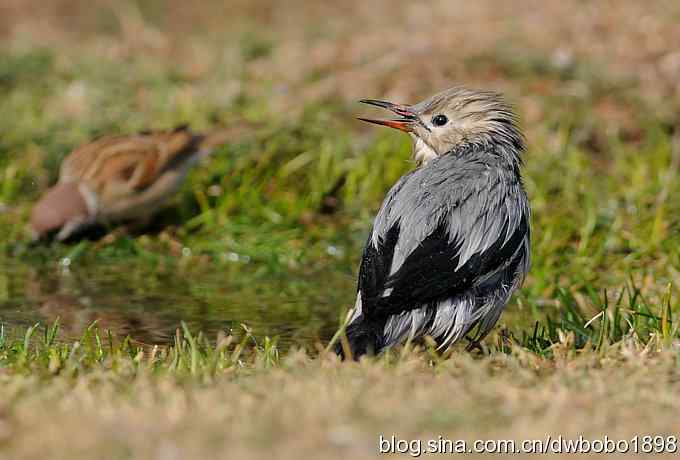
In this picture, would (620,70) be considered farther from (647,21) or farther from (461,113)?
(461,113)

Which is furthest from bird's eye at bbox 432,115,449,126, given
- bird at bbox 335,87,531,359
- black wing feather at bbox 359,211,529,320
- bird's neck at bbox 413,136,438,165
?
black wing feather at bbox 359,211,529,320

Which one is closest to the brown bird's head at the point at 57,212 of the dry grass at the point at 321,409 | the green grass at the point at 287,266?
the green grass at the point at 287,266

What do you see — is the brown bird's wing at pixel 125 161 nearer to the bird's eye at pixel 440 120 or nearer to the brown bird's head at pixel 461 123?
the brown bird's head at pixel 461 123

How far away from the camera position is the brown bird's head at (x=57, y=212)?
271 inches

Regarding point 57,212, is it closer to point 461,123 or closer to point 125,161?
point 125,161

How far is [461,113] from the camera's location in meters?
5.17

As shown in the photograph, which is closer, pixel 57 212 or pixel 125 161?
pixel 57 212

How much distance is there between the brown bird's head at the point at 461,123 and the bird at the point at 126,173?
2556 millimetres

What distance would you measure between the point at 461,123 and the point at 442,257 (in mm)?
1025

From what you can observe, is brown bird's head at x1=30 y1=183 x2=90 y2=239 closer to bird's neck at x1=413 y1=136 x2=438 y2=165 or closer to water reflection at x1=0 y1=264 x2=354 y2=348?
water reflection at x1=0 y1=264 x2=354 y2=348

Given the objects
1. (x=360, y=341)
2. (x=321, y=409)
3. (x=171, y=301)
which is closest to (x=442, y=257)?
(x=360, y=341)

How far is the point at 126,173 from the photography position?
24.7 feet

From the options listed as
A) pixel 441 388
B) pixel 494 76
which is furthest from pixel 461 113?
pixel 494 76

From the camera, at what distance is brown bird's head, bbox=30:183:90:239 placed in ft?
22.5
